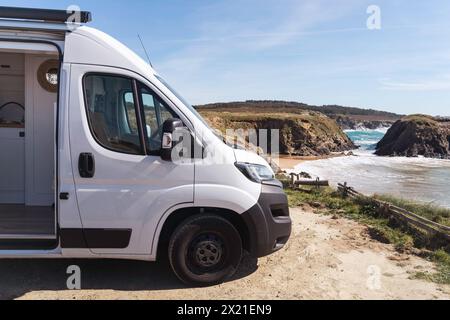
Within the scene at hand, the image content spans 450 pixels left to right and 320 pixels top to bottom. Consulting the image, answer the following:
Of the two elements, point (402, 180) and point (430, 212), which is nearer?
point (430, 212)

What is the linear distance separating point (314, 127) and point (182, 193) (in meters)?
68.2

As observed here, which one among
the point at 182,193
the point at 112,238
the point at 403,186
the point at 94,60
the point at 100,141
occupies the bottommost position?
the point at 403,186

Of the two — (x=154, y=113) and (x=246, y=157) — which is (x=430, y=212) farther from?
(x=154, y=113)

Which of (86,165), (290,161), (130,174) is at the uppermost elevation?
(86,165)

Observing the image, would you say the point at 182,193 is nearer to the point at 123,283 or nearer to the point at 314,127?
the point at 123,283

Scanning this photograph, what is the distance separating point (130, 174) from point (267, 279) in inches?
90.7

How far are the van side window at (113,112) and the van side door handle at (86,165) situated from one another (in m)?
0.21

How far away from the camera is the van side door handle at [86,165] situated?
4.66 meters

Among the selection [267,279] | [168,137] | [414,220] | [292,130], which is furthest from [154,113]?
[292,130]

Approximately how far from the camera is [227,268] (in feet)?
16.7

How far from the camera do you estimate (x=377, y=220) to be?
903cm

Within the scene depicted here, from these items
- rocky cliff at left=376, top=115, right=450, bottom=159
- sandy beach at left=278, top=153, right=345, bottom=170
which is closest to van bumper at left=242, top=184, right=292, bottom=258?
sandy beach at left=278, top=153, right=345, bottom=170

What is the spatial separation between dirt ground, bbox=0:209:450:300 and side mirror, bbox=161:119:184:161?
5.45 feet
